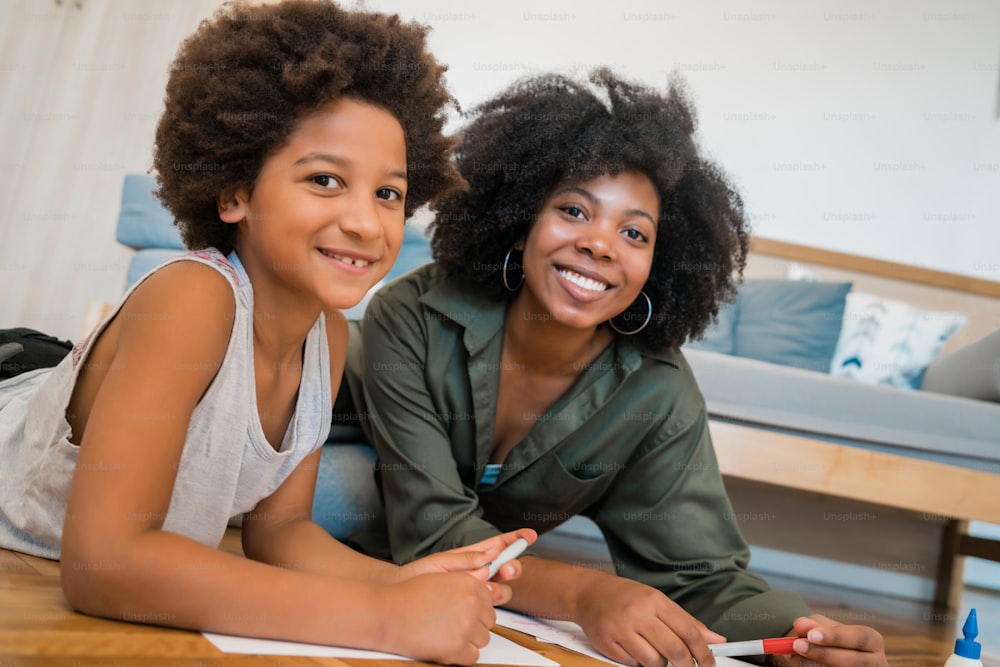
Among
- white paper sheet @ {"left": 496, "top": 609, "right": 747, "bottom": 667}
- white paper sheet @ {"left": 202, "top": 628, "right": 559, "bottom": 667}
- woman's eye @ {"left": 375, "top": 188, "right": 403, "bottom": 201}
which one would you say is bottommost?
white paper sheet @ {"left": 496, "top": 609, "right": 747, "bottom": 667}

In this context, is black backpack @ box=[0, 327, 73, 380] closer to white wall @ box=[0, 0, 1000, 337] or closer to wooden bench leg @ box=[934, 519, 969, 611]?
white wall @ box=[0, 0, 1000, 337]

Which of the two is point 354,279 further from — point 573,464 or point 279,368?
→ point 573,464

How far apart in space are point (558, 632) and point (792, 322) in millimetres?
1860

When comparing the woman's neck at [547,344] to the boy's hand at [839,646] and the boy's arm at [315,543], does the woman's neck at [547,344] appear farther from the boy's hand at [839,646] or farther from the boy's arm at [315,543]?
the boy's hand at [839,646]

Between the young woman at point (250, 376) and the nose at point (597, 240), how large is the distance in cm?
26

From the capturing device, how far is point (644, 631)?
890 millimetres

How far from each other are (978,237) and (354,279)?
8.89 ft

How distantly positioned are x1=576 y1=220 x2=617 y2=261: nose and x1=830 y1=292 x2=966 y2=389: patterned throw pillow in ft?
5.36

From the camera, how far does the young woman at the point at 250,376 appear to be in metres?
0.70

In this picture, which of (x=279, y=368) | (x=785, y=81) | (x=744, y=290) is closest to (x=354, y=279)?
(x=279, y=368)

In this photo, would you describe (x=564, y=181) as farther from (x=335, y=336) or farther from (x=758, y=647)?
(x=758, y=647)

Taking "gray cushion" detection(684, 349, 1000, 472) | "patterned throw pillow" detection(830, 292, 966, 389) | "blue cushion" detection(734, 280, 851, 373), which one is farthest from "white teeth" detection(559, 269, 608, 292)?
"patterned throw pillow" detection(830, 292, 966, 389)

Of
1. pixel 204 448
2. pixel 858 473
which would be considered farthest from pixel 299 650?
pixel 858 473

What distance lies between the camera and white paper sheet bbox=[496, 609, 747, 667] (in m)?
0.94
